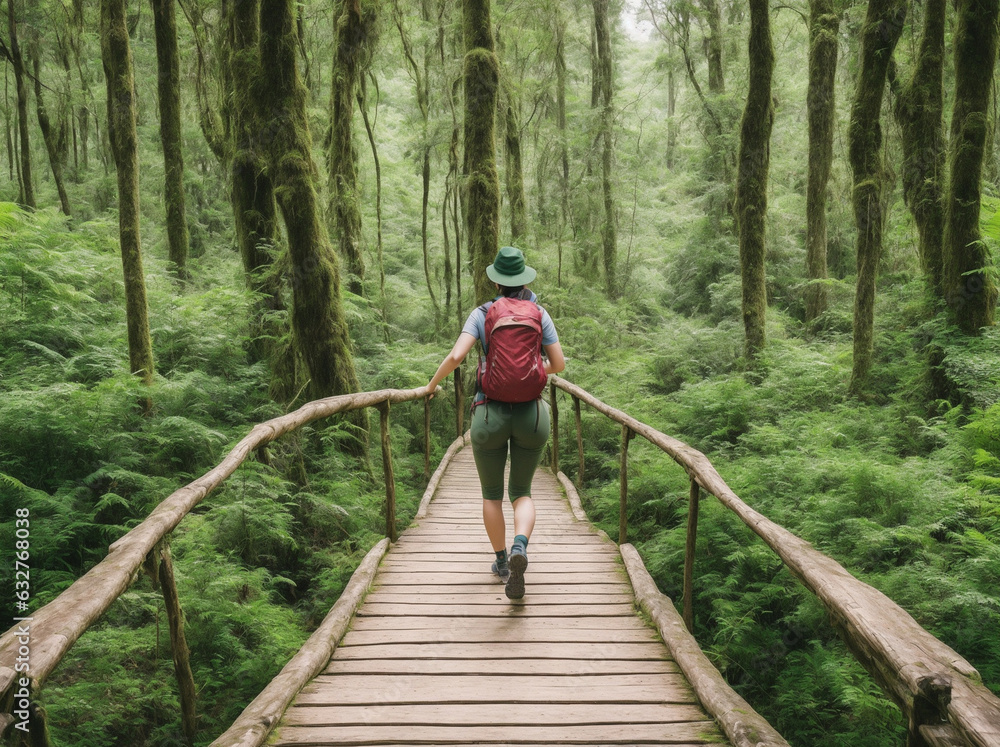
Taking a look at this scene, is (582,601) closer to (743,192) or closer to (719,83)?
(743,192)

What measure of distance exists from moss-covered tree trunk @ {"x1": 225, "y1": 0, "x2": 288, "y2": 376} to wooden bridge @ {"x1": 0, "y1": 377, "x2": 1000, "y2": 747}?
4.79 m

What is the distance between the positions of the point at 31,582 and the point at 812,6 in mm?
17222

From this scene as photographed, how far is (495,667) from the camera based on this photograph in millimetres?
3561

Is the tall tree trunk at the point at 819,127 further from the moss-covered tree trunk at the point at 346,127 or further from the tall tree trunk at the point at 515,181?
the moss-covered tree trunk at the point at 346,127

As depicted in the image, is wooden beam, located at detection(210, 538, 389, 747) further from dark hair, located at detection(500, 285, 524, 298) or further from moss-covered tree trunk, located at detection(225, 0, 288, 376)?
moss-covered tree trunk, located at detection(225, 0, 288, 376)

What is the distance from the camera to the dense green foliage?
462cm

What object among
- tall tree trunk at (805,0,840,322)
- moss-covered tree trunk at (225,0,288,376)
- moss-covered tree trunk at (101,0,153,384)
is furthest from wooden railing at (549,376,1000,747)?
tall tree trunk at (805,0,840,322)

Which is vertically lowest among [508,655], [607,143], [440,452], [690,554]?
[440,452]

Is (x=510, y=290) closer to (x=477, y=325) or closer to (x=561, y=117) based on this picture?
(x=477, y=325)

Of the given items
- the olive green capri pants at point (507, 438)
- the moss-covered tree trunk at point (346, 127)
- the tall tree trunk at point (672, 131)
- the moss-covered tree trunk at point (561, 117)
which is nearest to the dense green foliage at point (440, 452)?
the moss-covered tree trunk at point (561, 117)

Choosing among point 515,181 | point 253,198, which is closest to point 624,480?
point 253,198

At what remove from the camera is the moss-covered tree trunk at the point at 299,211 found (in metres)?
8.04

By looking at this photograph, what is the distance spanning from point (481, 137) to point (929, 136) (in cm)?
726

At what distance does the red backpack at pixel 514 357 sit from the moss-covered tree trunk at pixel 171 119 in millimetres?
11378
